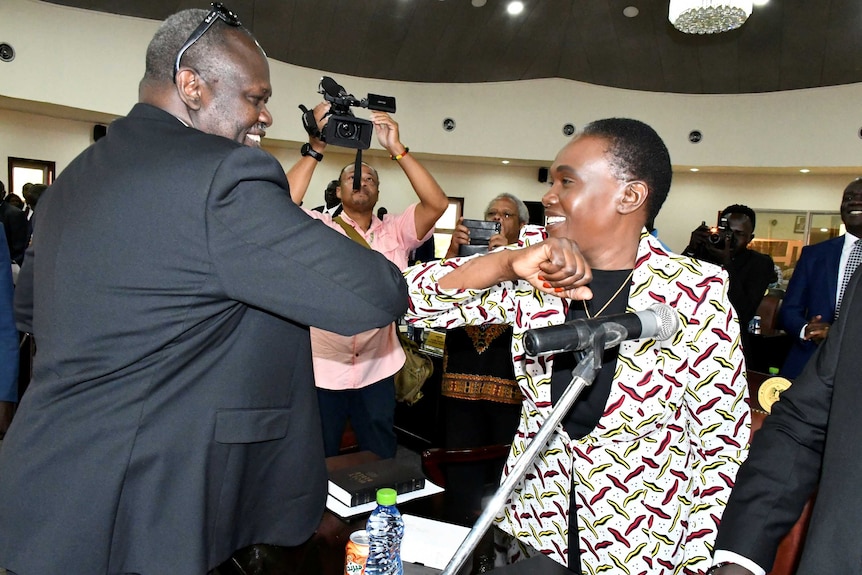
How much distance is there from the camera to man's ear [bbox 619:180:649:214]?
143 centimetres

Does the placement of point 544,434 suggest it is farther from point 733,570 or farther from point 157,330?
point 157,330

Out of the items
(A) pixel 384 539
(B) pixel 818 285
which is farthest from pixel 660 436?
(B) pixel 818 285

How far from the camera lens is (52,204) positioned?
1081 millimetres

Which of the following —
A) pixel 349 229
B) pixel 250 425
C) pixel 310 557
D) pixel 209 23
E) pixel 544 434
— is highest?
pixel 209 23

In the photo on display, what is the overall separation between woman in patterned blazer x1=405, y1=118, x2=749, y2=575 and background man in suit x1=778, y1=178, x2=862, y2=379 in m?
2.04

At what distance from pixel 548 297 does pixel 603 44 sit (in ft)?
30.1

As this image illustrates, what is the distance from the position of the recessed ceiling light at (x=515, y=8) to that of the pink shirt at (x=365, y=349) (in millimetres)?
6856

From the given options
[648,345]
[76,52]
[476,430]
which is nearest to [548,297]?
[648,345]

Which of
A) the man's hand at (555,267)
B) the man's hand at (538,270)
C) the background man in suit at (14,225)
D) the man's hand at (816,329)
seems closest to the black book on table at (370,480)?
the man's hand at (538,270)

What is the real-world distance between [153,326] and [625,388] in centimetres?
94

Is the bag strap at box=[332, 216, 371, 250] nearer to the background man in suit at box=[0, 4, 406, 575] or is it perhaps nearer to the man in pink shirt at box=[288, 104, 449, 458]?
the man in pink shirt at box=[288, 104, 449, 458]

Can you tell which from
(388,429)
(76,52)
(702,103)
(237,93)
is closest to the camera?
(237,93)

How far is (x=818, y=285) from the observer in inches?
128

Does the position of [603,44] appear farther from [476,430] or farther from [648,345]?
[648,345]
